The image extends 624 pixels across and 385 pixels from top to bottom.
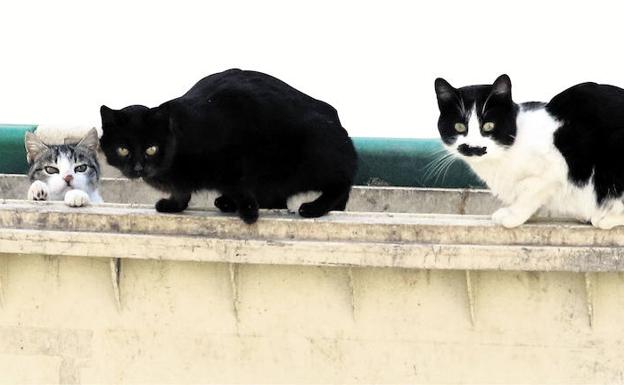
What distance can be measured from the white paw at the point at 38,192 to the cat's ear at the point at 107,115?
25.7 inches

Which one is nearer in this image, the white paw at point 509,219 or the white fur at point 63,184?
the white paw at point 509,219

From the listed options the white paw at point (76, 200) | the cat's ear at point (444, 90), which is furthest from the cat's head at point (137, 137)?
the cat's ear at point (444, 90)

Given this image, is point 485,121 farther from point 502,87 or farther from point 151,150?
point 151,150

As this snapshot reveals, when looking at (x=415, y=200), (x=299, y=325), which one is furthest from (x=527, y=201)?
(x=415, y=200)

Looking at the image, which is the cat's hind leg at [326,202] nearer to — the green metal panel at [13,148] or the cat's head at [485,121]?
the cat's head at [485,121]

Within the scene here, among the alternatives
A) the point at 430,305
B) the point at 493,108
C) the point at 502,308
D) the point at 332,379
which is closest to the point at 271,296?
the point at 332,379

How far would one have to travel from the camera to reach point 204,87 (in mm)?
2627

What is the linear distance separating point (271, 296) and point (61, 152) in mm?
1079

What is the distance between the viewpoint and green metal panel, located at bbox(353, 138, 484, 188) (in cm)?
345

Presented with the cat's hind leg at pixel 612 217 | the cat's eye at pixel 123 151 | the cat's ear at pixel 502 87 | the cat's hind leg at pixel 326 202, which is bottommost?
the cat's hind leg at pixel 326 202

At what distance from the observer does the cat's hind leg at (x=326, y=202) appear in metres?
2.46

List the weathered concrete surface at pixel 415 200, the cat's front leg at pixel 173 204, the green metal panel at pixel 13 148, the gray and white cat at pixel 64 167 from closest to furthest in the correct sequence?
1. the cat's front leg at pixel 173 204
2. the gray and white cat at pixel 64 167
3. the weathered concrete surface at pixel 415 200
4. the green metal panel at pixel 13 148

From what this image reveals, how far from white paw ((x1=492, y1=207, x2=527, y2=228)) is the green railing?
1044 millimetres

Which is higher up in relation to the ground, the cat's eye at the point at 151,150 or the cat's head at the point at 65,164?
the cat's eye at the point at 151,150
